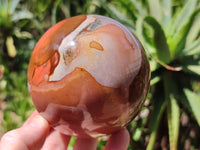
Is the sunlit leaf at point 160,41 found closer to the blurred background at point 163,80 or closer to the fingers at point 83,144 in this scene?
the blurred background at point 163,80

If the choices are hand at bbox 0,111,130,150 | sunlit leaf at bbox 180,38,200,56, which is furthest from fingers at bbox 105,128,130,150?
sunlit leaf at bbox 180,38,200,56

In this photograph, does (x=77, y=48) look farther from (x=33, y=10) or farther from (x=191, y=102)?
(x=33, y=10)

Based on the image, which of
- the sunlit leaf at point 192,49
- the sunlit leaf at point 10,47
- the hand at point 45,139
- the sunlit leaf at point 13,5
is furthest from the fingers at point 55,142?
the sunlit leaf at point 13,5

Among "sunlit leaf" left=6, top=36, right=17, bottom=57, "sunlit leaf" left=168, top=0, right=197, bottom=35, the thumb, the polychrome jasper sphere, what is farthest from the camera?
"sunlit leaf" left=6, top=36, right=17, bottom=57

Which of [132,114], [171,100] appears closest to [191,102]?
[171,100]

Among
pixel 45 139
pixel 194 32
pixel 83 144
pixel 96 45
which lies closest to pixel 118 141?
pixel 83 144

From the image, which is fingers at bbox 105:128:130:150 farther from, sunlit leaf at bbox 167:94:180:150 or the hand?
sunlit leaf at bbox 167:94:180:150
